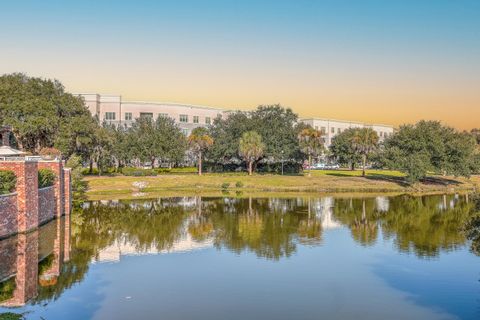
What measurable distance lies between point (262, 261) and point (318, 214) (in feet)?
72.4

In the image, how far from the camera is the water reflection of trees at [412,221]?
115 ft

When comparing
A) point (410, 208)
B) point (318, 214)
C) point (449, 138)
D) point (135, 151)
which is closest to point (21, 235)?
point (318, 214)

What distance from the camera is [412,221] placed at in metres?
46.2

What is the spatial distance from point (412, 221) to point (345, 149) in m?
65.2

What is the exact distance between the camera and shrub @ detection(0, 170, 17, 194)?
32.6 meters

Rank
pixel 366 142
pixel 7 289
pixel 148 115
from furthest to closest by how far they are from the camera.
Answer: pixel 148 115, pixel 366 142, pixel 7 289

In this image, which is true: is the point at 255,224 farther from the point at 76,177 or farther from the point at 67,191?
the point at 76,177

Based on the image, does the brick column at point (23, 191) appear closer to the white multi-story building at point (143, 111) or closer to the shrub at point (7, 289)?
the shrub at point (7, 289)

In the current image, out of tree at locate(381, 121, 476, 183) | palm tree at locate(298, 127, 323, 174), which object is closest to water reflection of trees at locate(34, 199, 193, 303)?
palm tree at locate(298, 127, 323, 174)

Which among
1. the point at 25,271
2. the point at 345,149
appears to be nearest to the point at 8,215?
the point at 25,271

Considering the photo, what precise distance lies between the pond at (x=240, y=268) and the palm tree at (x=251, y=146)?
3911cm

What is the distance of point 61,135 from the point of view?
71.7 metres

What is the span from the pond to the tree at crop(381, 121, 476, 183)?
3398cm

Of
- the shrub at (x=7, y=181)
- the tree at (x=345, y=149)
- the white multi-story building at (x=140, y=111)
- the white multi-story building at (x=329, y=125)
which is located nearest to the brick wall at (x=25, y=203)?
the shrub at (x=7, y=181)
